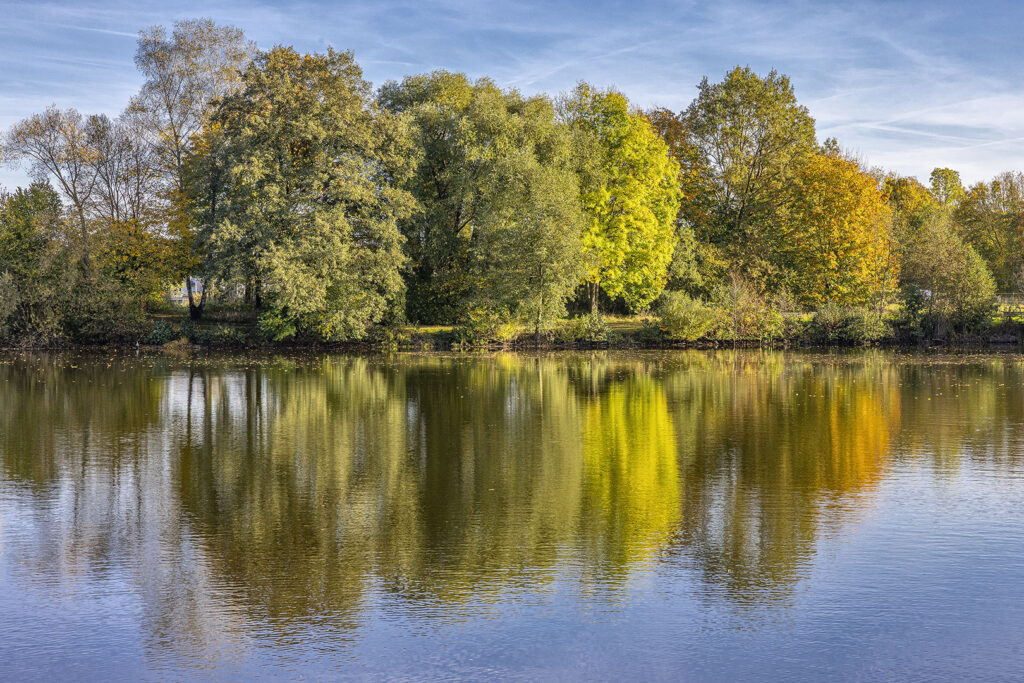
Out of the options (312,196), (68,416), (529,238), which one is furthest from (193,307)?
(68,416)

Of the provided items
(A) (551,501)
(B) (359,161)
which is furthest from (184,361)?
(A) (551,501)

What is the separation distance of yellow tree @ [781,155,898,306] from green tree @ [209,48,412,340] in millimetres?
23932

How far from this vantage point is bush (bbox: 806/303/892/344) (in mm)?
49812

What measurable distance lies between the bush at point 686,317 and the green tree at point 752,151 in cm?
716

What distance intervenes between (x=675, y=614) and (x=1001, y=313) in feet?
166

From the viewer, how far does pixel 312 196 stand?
154ft

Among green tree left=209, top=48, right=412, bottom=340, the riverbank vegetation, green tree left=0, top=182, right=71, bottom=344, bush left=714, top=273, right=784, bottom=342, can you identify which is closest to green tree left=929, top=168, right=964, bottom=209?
the riverbank vegetation

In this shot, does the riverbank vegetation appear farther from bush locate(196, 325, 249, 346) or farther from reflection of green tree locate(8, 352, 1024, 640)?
reflection of green tree locate(8, 352, 1024, 640)

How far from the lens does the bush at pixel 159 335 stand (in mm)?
50188

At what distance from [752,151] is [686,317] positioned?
1450cm

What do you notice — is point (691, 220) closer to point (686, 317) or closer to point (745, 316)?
point (745, 316)

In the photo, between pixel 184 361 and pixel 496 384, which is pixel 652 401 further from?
pixel 184 361

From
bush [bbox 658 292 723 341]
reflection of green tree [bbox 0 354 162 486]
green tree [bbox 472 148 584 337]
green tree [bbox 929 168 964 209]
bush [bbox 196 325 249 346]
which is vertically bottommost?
reflection of green tree [bbox 0 354 162 486]

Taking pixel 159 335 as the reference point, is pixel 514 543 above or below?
below
